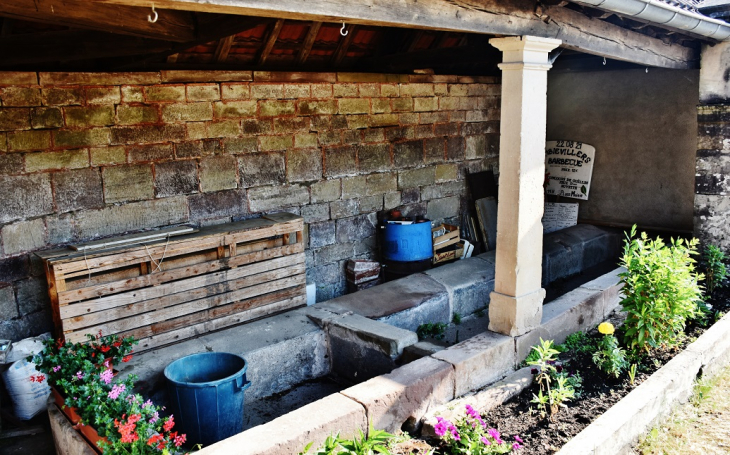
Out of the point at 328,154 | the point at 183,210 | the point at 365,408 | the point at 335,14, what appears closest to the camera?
the point at 335,14

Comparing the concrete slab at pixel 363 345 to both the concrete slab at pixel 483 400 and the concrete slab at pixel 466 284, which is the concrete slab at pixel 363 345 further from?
the concrete slab at pixel 466 284

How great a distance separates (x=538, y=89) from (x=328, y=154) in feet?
8.76

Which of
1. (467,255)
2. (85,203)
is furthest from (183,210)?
(467,255)

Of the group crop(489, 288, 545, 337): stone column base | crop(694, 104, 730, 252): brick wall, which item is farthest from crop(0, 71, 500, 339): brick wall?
crop(694, 104, 730, 252): brick wall

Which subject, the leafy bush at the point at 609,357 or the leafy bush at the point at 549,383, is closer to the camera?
the leafy bush at the point at 549,383

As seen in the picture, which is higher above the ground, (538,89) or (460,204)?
(538,89)

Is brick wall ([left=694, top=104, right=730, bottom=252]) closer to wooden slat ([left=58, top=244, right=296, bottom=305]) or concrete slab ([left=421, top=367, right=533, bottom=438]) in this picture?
concrete slab ([left=421, top=367, right=533, bottom=438])

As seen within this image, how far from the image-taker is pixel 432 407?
13.5ft

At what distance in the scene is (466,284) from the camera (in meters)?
6.45

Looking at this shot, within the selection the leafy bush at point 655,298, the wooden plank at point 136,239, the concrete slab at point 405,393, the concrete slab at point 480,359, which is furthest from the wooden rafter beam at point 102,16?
the leafy bush at point 655,298

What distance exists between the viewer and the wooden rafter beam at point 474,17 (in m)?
3.02

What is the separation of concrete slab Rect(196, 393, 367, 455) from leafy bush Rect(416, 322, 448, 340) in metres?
2.20

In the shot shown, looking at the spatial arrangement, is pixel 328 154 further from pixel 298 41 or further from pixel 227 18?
pixel 227 18

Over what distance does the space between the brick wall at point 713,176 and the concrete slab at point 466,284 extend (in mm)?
2603
